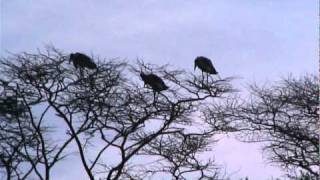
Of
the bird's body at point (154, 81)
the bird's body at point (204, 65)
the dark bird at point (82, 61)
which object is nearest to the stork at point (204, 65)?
the bird's body at point (204, 65)

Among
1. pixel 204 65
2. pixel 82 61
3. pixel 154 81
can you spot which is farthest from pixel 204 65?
pixel 82 61

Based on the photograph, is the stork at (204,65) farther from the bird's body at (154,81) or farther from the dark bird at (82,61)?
the dark bird at (82,61)

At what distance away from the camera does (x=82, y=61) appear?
38.0 feet

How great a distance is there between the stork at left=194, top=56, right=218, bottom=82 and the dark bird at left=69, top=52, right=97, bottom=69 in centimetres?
211

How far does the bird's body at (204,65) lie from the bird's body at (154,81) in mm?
827

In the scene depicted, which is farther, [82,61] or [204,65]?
[204,65]

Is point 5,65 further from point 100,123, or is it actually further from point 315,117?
point 315,117

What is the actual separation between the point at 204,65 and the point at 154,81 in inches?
43.2

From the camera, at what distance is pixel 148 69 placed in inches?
453

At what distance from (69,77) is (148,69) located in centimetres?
170

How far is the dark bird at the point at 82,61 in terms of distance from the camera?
11500 millimetres

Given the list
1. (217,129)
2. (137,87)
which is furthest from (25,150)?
(217,129)

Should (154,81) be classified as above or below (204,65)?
below

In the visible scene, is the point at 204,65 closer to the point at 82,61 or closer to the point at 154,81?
the point at 154,81
